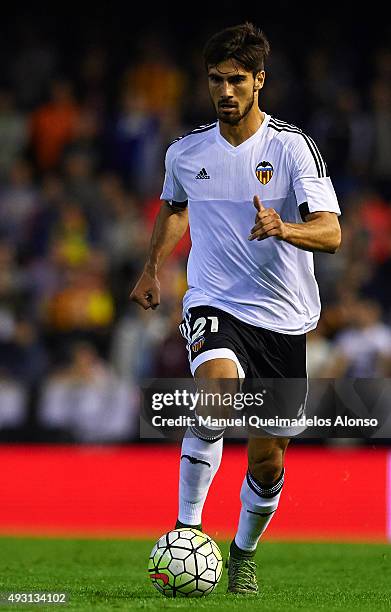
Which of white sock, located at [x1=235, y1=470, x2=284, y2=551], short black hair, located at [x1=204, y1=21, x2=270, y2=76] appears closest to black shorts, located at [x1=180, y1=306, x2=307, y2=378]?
white sock, located at [x1=235, y1=470, x2=284, y2=551]

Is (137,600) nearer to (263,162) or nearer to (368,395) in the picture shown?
(263,162)

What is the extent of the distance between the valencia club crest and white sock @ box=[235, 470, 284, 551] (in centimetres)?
141

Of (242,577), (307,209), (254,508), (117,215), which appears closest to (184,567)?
(242,577)

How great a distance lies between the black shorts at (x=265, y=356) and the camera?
6129mm

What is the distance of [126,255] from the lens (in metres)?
13.8

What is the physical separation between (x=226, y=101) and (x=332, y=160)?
760 cm

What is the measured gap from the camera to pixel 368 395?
10406 mm

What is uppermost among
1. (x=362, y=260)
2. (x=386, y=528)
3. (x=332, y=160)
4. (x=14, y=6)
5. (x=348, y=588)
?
(x=14, y=6)

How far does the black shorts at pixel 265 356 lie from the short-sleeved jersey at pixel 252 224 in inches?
1.8

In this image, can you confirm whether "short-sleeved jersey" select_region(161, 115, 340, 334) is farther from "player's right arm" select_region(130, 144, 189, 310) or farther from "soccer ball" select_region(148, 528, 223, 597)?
"soccer ball" select_region(148, 528, 223, 597)

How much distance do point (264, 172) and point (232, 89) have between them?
0.42 meters

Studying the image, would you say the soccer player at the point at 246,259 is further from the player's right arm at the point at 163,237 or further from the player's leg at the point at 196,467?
the player's right arm at the point at 163,237

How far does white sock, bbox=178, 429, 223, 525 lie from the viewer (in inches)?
243

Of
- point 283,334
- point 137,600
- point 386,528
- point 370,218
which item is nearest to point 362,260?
point 370,218
